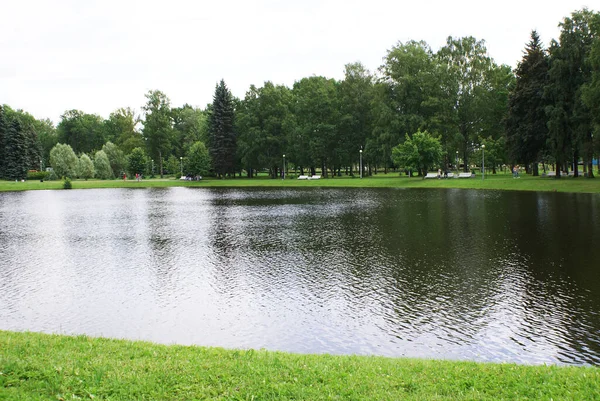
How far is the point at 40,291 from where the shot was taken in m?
14.0

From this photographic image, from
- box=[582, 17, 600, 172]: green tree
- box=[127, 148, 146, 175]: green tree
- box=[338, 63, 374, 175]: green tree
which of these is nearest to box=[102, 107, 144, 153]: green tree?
box=[127, 148, 146, 175]: green tree

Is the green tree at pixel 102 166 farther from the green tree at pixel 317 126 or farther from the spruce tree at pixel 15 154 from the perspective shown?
A: the green tree at pixel 317 126

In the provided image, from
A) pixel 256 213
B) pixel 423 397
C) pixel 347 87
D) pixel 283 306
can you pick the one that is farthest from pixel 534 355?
pixel 347 87

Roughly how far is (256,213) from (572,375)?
93.3ft

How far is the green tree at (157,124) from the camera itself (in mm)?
105375

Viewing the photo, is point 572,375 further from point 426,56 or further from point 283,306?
point 426,56

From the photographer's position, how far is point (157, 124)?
10569cm

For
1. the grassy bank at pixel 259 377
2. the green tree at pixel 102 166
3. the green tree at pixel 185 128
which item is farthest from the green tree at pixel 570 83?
the green tree at pixel 102 166

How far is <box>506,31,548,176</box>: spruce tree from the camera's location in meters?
50.2

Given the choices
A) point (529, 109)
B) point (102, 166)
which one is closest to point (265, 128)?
point (102, 166)

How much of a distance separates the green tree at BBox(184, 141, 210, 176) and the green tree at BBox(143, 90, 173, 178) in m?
20.1

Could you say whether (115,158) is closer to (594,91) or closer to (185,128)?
(185,128)

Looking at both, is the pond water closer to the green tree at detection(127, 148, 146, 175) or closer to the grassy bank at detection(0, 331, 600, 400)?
the grassy bank at detection(0, 331, 600, 400)

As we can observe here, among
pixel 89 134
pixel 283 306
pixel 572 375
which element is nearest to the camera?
pixel 572 375
